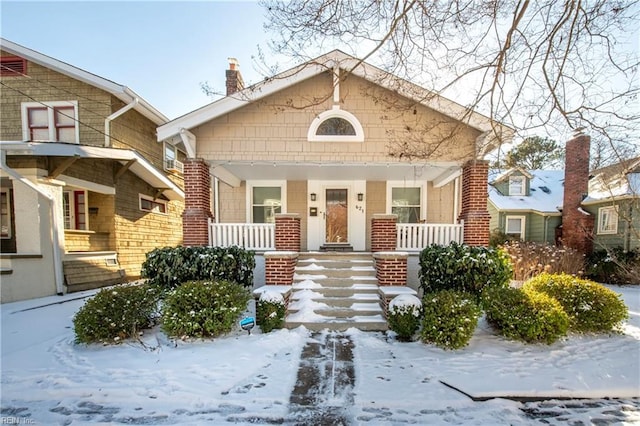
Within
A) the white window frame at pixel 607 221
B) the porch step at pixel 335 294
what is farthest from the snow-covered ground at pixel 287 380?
the white window frame at pixel 607 221

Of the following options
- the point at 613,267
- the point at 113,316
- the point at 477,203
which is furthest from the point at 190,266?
the point at 613,267

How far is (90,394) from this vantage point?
311cm

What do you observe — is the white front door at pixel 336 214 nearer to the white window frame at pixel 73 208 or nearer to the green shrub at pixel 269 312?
the green shrub at pixel 269 312

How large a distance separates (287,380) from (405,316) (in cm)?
218

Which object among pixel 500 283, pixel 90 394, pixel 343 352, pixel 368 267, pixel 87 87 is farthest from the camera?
pixel 87 87

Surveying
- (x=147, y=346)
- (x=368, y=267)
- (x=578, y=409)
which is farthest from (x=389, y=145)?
(x=147, y=346)

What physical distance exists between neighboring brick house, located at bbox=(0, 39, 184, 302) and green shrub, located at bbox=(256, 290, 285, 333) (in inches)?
274

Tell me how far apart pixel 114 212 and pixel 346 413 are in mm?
10103

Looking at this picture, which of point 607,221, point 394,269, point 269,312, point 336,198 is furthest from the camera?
point 607,221

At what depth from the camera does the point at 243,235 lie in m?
7.15

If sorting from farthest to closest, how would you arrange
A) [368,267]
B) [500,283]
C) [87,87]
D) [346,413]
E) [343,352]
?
[87,87]
[368,267]
[500,283]
[343,352]
[346,413]

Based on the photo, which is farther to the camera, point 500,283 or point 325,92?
point 325,92

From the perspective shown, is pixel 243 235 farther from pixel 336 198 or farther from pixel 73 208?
pixel 73 208

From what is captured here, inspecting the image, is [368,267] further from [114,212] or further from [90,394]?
[114,212]
